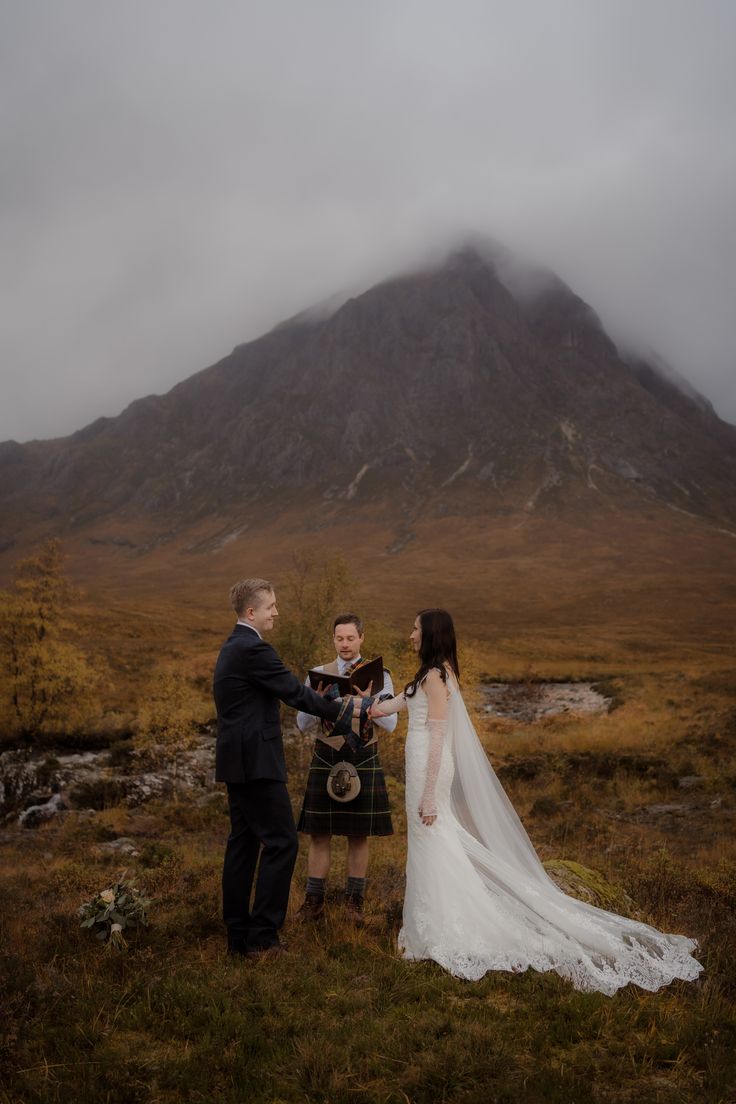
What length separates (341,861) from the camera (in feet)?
34.1

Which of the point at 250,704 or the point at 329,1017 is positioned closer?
the point at 329,1017

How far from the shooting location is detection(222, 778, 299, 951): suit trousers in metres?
5.84

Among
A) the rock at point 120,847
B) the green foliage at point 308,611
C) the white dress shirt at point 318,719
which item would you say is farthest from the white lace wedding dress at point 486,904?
the green foliage at point 308,611

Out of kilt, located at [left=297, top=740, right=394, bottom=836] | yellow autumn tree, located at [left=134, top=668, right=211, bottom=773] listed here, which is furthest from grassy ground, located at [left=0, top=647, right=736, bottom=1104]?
yellow autumn tree, located at [left=134, top=668, right=211, bottom=773]

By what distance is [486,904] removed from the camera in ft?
19.3

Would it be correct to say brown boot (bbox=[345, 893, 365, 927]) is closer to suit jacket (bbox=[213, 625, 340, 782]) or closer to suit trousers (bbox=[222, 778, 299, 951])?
suit trousers (bbox=[222, 778, 299, 951])

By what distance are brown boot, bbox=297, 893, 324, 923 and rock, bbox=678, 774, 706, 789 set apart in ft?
49.4

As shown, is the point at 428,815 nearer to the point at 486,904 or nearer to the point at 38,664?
the point at 486,904

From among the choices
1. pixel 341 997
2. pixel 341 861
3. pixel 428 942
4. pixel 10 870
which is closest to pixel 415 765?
pixel 428 942

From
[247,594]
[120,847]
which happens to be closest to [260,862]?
[247,594]

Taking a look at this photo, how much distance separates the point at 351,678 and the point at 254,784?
4.68 feet

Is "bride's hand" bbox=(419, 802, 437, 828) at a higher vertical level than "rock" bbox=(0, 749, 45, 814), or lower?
higher

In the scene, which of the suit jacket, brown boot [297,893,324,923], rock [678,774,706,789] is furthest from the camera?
rock [678,774,706,789]

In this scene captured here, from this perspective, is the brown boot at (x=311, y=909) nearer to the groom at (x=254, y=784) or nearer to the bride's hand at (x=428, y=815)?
the groom at (x=254, y=784)
